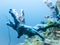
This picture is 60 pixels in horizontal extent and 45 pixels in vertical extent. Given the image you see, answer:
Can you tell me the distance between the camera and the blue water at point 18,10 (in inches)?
72.3

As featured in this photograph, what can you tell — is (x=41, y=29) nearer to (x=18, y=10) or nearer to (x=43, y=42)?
(x=43, y=42)

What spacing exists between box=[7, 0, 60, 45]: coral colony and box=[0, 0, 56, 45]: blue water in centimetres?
6

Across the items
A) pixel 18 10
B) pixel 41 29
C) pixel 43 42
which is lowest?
pixel 43 42

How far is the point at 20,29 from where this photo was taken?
1.74 m

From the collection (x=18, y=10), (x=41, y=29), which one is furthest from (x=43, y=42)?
(x=18, y=10)

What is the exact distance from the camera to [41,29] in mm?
1786

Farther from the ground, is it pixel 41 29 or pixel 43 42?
pixel 41 29

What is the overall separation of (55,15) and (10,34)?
1.56 feet

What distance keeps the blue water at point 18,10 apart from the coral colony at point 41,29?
6 cm

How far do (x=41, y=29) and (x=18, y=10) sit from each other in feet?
0.95

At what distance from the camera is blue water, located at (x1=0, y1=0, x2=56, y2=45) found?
1.84 m

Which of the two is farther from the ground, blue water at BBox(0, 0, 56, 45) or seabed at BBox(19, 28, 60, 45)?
blue water at BBox(0, 0, 56, 45)

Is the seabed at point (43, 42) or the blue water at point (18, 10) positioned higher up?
the blue water at point (18, 10)

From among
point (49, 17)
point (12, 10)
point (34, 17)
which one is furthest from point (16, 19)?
point (49, 17)
